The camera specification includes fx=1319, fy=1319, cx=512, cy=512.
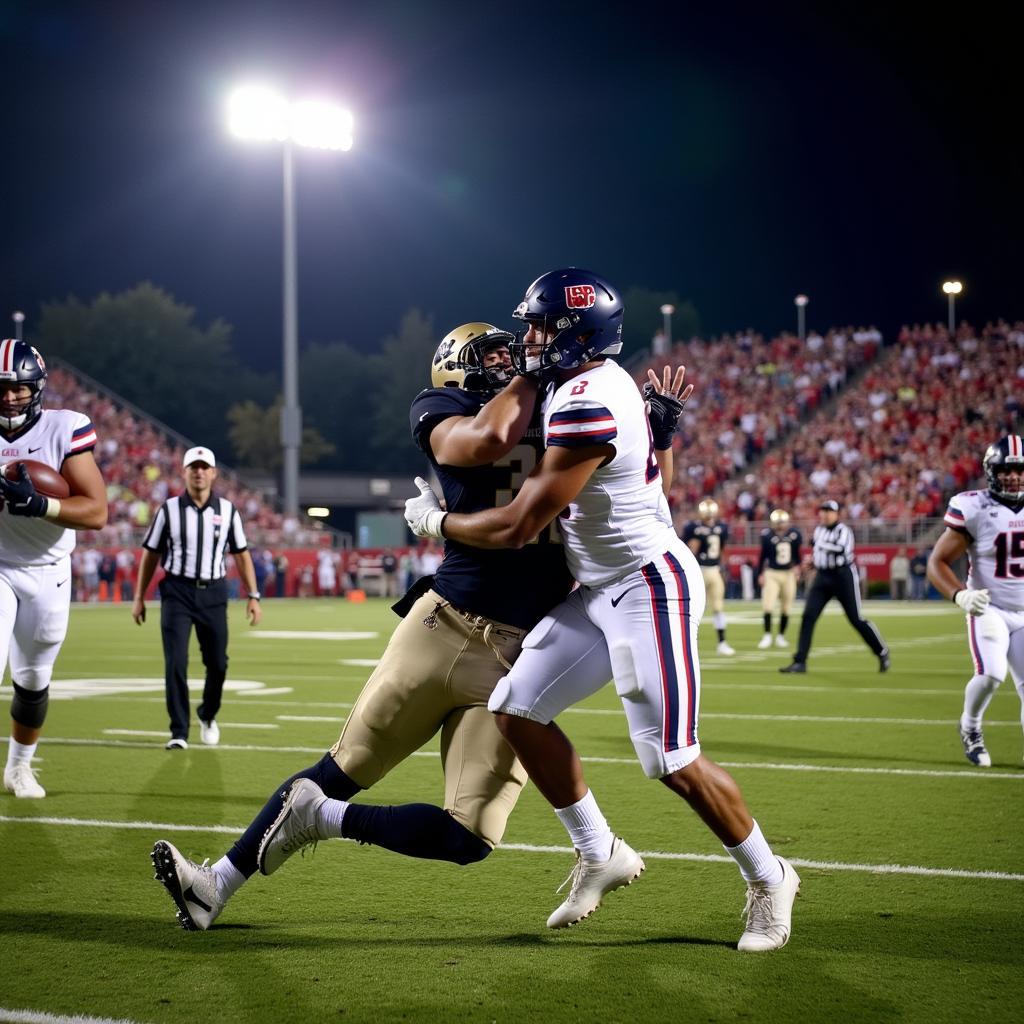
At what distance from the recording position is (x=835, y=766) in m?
6.89

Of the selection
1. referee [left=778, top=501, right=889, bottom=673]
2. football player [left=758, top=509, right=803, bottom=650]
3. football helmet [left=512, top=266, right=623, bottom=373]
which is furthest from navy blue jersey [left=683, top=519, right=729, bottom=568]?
football helmet [left=512, top=266, right=623, bottom=373]

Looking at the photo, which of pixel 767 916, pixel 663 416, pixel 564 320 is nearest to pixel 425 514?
pixel 564 320

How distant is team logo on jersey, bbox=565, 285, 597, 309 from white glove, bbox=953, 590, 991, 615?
3.62 m

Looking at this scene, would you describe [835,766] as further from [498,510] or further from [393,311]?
[393,311]

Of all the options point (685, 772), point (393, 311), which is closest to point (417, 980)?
point (685, 772)

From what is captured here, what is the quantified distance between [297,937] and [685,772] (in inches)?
A: 48.9

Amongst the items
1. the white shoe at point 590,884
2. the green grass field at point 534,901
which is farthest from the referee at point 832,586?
the white shoe at point 590,884

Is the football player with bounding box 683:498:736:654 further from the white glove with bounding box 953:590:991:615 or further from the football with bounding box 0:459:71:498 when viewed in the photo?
the football with bounding box 0:459:71:498

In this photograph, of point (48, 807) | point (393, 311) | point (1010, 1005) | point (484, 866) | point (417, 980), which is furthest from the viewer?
point (393, 311)

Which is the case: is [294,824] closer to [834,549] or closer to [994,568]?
[994,568]

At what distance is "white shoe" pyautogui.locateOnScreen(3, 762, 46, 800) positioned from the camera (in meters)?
6.03

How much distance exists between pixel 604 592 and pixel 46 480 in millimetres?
2748

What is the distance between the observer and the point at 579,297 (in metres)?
3.70

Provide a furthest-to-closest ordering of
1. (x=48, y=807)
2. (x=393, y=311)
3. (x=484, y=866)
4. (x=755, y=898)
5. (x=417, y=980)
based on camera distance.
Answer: (x=393, y=311) → (x=48, y=807) → (x=484, y=866) → (x=755, y=898) → (x=417, y=980)
